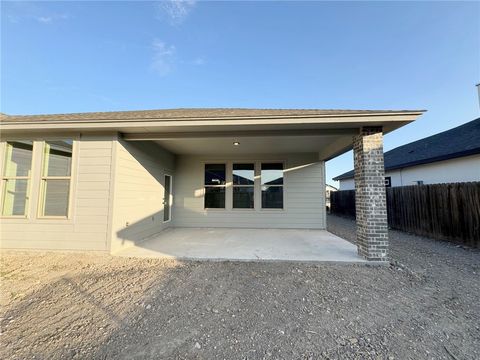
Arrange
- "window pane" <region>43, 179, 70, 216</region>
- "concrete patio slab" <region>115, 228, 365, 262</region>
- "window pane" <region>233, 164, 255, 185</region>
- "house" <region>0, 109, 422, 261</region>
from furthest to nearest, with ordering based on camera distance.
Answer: "window pane" <region>233, 164, 255, 185</region> < "window pane" <region>43, 179, 70, 216</region> < "concrete patio slab" <region>115, 228, 365, 262</region> < "house" <region>0, 109, 422, 261</region>

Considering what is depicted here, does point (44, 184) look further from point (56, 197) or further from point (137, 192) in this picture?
point (137, 192)

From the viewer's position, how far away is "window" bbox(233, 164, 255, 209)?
8289 mm

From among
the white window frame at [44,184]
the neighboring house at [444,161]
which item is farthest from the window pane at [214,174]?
the neighboring house at [444,161]

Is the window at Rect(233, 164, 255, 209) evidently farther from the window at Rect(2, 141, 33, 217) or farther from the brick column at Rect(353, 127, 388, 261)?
the window at Rect(2, 141, 33, 217)

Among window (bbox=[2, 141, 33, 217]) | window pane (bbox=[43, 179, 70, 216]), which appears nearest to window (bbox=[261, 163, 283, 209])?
window pane (bbox=[43, 179, 70, 216])

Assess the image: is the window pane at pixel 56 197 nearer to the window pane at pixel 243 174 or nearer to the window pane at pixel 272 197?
the window pane at pixel 243 174

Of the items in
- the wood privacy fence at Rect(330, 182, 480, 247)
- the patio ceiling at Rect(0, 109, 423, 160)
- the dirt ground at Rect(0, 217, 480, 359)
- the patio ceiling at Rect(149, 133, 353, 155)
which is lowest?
the dirt ground at Rect(0, 217, 480, 359)

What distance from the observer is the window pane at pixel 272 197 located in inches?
323

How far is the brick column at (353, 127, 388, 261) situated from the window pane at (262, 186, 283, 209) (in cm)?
393

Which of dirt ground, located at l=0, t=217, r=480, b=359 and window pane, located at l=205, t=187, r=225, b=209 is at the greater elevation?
window pane, located at l=205, t=187, r=225, b=209

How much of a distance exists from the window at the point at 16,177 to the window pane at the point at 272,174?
6.72 metres

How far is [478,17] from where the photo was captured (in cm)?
684

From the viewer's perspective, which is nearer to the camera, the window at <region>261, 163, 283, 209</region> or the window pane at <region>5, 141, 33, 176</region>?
the window pane at <region>5, 141, 33, 176</region>

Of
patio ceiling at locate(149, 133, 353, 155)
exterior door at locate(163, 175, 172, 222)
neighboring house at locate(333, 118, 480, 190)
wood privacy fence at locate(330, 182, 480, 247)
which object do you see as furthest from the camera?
neighboring house at locate(333, 118, 480, 190)
